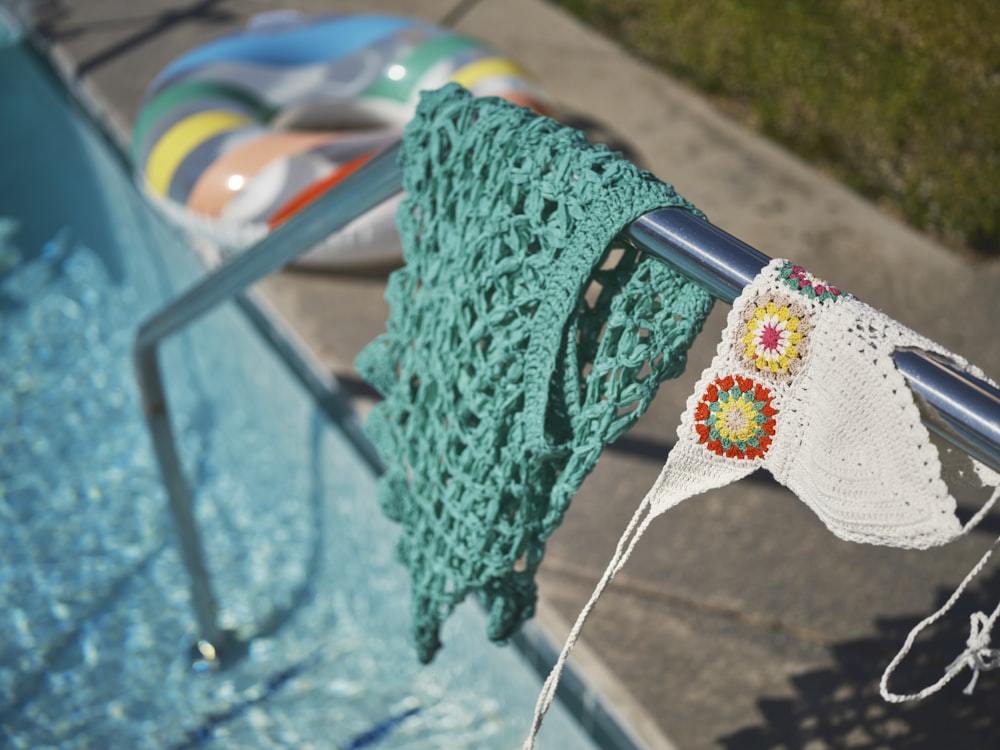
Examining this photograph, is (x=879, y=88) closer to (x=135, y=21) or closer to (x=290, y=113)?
(x=290, y=113)

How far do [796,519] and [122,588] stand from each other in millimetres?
1742

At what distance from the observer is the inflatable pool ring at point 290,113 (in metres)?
3.19

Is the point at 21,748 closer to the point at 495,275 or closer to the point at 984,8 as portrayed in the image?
the point at 495,275

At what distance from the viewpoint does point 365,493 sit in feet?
8.82

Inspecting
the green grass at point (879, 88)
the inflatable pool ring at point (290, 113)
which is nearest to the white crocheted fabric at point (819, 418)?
the inflatable pool ring at point (290, 113)

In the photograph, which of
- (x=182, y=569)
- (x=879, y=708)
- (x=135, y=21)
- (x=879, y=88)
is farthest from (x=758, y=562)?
(x=135, y=21)

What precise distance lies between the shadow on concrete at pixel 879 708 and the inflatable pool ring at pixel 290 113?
5.83ft

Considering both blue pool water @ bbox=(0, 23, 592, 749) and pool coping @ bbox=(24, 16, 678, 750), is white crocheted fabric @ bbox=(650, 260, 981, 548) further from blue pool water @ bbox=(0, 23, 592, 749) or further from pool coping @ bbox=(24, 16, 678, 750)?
blue pool water @ bbox=(0, 23, 592, 749)

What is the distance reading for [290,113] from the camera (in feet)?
12.9

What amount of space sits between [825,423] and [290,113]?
3402mm

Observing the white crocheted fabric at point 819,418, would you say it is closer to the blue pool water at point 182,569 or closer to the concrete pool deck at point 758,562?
the concrete pool deck at point 758,562

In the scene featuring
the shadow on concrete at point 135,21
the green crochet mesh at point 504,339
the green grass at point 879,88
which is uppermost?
the green crochet mesh at point 504,339

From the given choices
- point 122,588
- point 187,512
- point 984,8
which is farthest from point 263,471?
point 984,8

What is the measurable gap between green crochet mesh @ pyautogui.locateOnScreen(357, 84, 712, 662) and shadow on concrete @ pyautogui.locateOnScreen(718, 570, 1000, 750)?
0.92 meters
